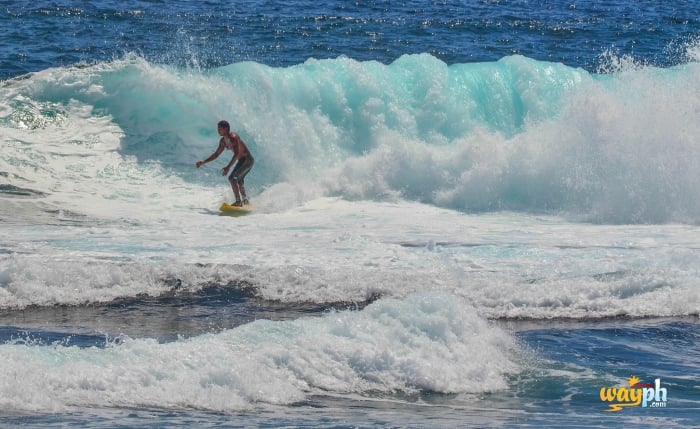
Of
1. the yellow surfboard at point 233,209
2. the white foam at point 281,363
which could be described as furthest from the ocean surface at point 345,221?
the yellow surfboard at point 233,209

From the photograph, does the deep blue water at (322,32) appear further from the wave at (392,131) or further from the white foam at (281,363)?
the white foam at (281,363)

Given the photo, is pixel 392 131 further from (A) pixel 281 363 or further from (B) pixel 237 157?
(A) pixel 281 363

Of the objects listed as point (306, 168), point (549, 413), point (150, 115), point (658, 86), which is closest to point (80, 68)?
point (150, 115)

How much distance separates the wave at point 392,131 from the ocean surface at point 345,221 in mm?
46

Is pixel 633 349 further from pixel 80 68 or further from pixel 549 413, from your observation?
pixel 80 68

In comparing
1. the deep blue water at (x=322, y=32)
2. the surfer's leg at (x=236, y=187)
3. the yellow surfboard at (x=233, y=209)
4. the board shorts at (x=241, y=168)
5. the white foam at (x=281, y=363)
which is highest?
the deep blue water at (x=322, y=32)

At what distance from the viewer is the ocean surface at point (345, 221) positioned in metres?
7.17

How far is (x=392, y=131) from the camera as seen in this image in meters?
18.0

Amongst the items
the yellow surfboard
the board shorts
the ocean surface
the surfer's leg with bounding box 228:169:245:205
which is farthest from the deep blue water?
the yellow surfboard

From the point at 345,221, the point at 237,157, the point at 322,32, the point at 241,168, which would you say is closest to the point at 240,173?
the point at 241,168

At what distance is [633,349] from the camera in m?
8.66

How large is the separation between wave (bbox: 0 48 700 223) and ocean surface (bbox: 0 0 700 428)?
0.05m

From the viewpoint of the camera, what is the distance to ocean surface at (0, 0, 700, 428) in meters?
7.17

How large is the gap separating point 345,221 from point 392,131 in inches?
169
